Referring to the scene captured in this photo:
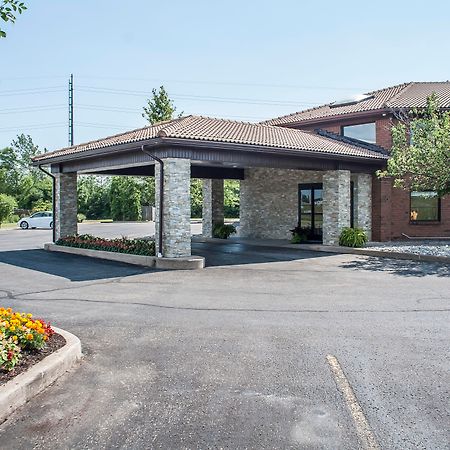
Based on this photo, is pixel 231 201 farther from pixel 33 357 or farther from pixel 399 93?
pixel 33 357

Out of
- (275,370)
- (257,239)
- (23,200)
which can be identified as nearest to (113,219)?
(23,200)

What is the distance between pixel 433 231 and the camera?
21641 millimetres

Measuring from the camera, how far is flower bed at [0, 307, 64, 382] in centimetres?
490

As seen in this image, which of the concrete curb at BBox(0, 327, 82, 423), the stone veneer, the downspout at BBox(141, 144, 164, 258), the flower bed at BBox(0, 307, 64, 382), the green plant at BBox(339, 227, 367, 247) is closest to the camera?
the concrete curb at BBox(0, 327, 82, 423)

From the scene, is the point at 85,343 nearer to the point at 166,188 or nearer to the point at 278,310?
the point at 278,310

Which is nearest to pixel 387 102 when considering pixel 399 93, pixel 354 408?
pixel 399 93

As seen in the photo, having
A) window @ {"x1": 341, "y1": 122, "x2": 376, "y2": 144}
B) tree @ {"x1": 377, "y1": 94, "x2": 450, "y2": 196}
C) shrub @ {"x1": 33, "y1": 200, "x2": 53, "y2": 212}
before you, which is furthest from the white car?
tree @ {"x1": 377, "y1": 94, "x2": 450, "y2": 196}

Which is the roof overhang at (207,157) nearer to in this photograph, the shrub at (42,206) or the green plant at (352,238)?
the green plant at (352,238)

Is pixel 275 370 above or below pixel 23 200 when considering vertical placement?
below

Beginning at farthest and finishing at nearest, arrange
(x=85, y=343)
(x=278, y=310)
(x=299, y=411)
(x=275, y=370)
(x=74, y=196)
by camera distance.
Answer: (x=74, y=196) → (x=278, y=310) → (x=85, y=343) → (x=275, y=370) → (x=299, y=411)

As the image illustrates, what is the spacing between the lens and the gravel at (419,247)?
650 inches

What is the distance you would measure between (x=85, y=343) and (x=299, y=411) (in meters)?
3.30

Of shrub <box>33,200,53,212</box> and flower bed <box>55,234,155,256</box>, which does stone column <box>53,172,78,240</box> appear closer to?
flower bed <box>55,234,155,256</box>

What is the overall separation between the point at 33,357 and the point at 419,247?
617 inches
